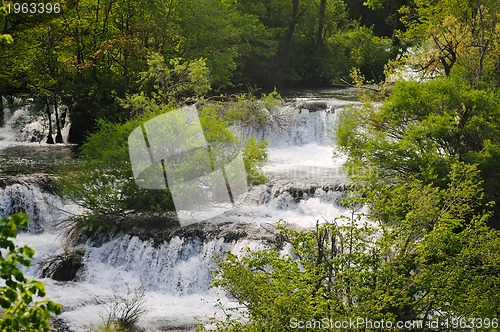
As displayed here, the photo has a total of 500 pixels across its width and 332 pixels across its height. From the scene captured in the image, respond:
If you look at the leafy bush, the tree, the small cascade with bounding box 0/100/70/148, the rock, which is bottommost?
the leafy bush

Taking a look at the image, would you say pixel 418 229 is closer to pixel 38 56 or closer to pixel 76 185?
pixel 76 185

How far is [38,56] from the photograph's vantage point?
2128 cm

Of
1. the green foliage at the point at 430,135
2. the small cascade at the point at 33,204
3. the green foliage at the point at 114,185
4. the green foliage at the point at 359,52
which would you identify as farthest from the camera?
Answer: the green foliage at the point at 359,52

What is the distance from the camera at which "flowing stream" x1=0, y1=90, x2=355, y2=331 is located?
462 inches

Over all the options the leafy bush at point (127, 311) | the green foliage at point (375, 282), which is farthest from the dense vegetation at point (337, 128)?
the leafy bush at point (127, 311)

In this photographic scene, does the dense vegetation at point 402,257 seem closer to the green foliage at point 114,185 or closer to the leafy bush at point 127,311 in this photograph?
the leafy bush at point 127,311

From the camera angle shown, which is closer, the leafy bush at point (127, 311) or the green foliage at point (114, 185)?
the leafy bush at point (127, 311)

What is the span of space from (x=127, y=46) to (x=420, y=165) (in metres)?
11.6

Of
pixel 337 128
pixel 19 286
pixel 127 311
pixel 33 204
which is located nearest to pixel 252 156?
pixel 337 128

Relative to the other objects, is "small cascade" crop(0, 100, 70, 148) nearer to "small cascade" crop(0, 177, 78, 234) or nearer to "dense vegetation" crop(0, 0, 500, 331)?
"dense vegetation" crop(0, 0, 500, 331)

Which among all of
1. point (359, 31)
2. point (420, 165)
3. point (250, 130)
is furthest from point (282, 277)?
point (359, 31)

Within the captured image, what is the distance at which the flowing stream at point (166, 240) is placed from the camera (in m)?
11.7

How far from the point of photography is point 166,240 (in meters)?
13.4

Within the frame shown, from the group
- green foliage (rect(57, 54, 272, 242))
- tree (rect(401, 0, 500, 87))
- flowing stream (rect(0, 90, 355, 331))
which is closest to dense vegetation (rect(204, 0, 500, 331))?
flowing stream (rect(0, 90, 355, 331))
